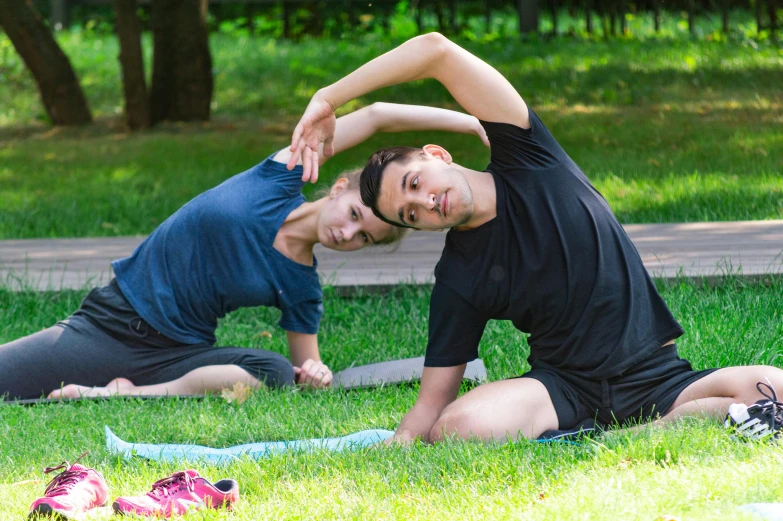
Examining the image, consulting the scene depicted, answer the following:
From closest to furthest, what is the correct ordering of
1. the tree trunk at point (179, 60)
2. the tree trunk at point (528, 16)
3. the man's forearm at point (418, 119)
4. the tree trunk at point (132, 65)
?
the man's forearm at point (418, 119) < the tree trunk at point (132, 65) < the tree trunk at point (179, 60) < the tree trunk at point (528, 16)

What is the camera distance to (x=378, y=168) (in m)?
3.06

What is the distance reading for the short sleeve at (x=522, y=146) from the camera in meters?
3.06

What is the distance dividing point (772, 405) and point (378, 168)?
1.38 m

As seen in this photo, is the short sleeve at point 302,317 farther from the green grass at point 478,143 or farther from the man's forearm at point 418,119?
the green grass at point 478,143

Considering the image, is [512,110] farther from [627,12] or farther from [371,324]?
[627,12]

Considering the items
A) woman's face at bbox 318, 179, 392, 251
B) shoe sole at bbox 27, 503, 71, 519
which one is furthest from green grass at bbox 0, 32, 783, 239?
shoe sole at bbox 27, 503, 71, 519

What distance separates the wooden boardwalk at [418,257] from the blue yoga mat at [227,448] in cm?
187

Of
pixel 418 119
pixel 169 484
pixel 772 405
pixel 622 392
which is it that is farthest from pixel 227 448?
pixel 772 405

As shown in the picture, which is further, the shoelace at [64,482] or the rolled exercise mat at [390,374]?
the rolled exercise mat at [390,374]

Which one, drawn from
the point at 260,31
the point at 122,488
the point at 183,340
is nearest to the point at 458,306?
the point at 122,488

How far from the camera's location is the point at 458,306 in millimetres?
3105

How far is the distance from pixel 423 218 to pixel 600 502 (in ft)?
3.37

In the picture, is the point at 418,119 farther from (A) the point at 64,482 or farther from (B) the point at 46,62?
(B) the point at 46,62

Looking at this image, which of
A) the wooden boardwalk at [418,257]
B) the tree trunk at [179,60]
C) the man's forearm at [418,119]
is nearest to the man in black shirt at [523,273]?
the man's forearm at [418,119]
